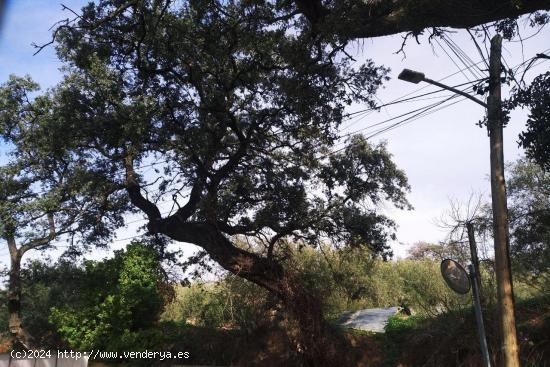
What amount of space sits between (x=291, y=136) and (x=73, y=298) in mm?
9679

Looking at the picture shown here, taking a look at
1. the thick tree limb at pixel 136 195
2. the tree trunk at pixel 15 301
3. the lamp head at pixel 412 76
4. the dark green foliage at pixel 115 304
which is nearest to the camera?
the lamp head at pixel 412 76

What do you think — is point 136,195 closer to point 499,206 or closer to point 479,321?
point 499,206

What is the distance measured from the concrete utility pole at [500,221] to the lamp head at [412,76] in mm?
1319

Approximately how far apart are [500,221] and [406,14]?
4.03 meters

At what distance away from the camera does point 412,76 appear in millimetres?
9914

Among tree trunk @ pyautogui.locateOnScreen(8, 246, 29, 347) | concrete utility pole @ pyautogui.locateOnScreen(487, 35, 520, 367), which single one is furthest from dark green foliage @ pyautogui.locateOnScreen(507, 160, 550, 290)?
tree trunk @ pyautogui.locateOnScreen(8, 246, 29, 347)

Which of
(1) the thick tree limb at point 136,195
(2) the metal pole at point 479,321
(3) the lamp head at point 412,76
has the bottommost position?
(2) the metal pole at point 479,321

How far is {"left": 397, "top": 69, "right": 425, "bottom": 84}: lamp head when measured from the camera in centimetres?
988

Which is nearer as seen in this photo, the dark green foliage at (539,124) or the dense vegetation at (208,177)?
the dark green foliage at (539,124)

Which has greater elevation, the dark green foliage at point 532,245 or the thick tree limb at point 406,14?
the thick tree limb at point 406,14

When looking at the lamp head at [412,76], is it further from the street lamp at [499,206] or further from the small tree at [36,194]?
the small tree at [36,194]

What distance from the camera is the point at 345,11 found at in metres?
9.41

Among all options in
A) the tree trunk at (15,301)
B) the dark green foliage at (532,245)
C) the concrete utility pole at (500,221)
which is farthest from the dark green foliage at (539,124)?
the tree trunk at (15,301)

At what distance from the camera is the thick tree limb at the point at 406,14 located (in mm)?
8047
